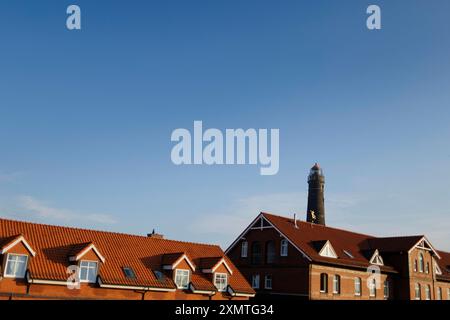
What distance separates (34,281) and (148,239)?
38.3 feet

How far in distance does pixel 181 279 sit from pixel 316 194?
41486 mm

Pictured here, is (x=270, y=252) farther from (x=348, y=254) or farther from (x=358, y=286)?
(x=358, y=286)

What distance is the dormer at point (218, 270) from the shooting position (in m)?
37.0

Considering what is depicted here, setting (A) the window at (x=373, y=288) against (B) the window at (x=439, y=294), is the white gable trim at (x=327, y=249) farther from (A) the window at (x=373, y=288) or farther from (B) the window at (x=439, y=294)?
(B) the window at (x=439, y=294)

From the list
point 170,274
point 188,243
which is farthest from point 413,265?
point 170,274

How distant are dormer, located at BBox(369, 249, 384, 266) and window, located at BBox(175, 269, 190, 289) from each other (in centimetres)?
2370

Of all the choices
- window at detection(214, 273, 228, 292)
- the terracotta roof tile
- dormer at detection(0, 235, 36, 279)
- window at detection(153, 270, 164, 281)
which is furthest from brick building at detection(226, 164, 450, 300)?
dormer at detection(0, 235, 36, 279)

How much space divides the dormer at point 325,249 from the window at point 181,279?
50.3 ft

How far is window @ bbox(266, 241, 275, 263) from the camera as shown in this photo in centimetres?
4654

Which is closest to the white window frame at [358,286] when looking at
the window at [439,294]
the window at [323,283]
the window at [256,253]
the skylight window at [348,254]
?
the skylight window at [348,254]

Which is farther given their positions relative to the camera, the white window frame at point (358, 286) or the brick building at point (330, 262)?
the white window frame at point (358, 286)

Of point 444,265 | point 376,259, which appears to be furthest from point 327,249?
point 444,265
